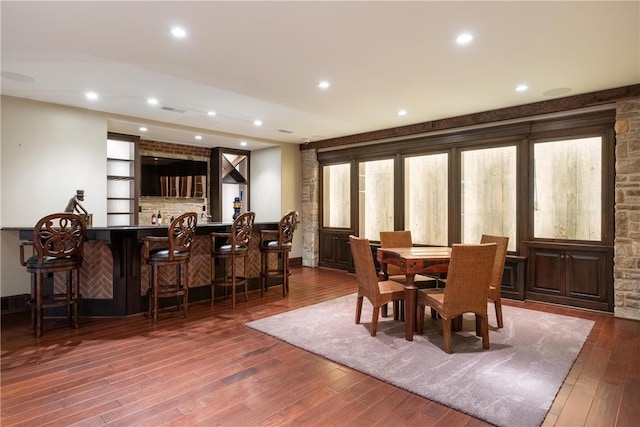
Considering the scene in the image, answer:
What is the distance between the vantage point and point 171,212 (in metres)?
7.19

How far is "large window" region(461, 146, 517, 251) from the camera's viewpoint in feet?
17.1

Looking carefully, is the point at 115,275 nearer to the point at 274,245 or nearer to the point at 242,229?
the point at 242,229

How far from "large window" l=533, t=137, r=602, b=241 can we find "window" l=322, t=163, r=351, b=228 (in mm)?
3478

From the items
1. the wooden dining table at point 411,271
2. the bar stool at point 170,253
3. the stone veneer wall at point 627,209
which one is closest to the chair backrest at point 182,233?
the bar stool at point 170,253

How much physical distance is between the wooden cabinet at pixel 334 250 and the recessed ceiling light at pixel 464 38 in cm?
475

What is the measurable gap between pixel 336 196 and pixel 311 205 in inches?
23.2

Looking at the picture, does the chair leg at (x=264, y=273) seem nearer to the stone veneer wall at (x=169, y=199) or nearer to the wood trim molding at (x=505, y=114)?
the stone veneer wall at (x=169, y=199)

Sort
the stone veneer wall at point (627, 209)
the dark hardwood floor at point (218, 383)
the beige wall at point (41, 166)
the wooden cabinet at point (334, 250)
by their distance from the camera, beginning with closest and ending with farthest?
the dark hardwood floor at point (218, 383) → the stone veneer wall at point (627, 209) → the beige wall at point (41, 166) → the wooden cabinet at point (334, 250)

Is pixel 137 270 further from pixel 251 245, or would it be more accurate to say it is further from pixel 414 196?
pixel 414 196

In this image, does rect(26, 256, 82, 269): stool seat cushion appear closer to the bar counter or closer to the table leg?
the bar counter

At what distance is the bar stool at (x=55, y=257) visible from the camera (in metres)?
3.46

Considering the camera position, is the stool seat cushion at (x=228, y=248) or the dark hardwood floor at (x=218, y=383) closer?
the dark hardwood floor at (x=218, y=383)

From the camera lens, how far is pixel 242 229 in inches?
185

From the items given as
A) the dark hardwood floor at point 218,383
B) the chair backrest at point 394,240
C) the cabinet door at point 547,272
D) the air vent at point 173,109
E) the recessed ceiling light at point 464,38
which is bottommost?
the dark hardwood floor at point 218,383
